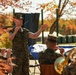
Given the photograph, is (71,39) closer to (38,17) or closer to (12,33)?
(38,17)

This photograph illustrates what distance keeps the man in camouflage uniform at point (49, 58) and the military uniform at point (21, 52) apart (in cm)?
115

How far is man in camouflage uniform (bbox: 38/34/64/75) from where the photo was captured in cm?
425

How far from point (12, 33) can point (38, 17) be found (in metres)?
9.05

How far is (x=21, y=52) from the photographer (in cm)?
556

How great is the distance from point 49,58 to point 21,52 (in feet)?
4.38

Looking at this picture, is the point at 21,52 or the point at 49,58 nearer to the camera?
the point at 49,58

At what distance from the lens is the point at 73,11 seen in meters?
17.6

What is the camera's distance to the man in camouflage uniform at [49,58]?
14.0 ft

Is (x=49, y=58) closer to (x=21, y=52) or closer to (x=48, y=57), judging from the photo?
(x=48, y=57)

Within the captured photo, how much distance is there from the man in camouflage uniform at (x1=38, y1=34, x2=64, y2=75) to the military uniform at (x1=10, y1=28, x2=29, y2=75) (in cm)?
115

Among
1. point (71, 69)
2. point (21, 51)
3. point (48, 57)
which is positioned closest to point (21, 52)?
point (21, 51)

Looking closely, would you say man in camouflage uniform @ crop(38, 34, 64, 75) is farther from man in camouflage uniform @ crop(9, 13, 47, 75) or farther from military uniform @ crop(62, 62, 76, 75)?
military uniform @ crop(62, 62, 76, 75)

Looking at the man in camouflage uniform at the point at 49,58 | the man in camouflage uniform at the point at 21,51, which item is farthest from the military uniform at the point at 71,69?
the man in camouflage uniform at the point at 21,51

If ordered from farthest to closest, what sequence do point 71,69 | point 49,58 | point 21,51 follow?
1. point 21,51
2. point 49,58
3. point 71,69
